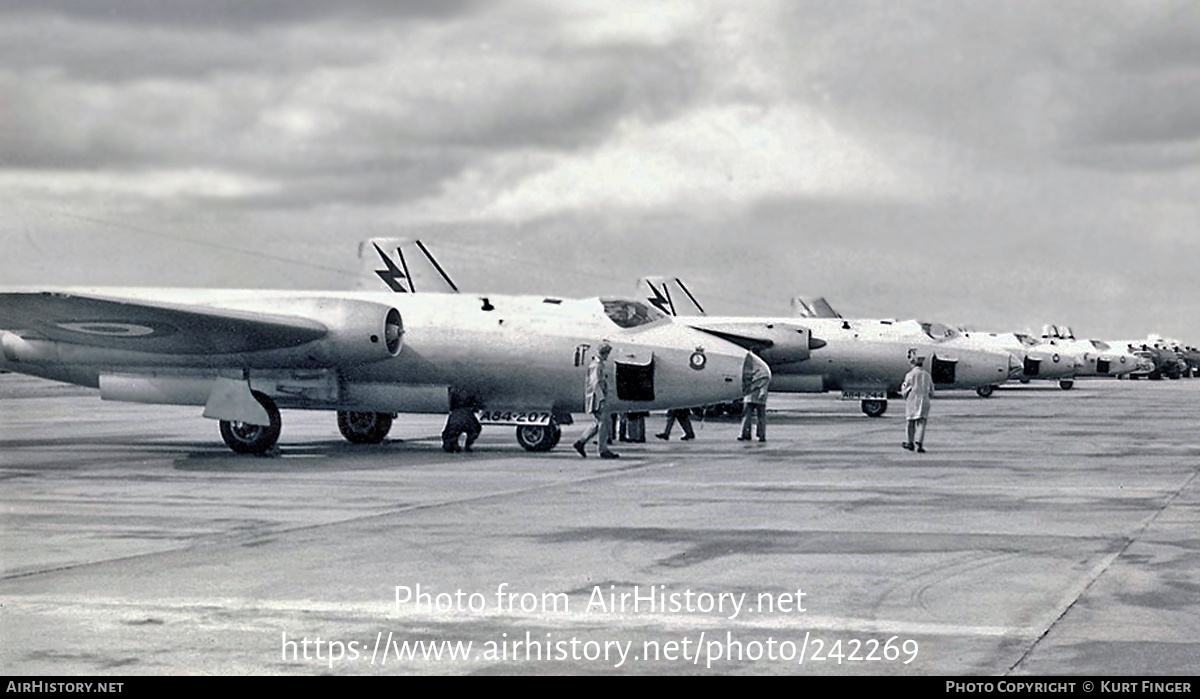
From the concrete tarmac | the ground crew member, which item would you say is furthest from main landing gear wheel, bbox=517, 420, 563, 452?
the ground crew member

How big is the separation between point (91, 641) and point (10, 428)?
28265 mm

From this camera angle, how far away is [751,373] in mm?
25703

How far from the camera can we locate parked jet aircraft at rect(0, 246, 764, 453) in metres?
24.2

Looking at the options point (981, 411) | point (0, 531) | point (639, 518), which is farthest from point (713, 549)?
point (981, 411)

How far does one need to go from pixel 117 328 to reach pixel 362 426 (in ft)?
21.3

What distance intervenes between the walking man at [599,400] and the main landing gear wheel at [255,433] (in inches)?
204

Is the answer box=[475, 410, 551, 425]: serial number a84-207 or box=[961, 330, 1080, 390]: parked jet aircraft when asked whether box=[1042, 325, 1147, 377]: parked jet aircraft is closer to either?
box=[961, 330, 1080, 390]: parked jet aircraft

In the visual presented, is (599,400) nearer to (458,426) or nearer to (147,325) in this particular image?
(458,426)

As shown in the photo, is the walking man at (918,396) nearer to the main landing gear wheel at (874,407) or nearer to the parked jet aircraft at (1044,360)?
the main landing gear wheel at (874,407)

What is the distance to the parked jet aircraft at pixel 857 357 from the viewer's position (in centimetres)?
4088

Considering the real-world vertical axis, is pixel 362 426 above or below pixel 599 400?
below

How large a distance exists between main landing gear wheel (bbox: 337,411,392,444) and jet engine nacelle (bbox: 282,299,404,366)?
3936 millimetres

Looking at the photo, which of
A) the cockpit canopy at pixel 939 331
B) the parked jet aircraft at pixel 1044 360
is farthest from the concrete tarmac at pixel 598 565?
the parked jet aircraft at pixel 1044 360

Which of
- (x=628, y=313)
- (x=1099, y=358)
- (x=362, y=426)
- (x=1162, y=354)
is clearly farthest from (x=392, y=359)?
(x=1162, y=354)
